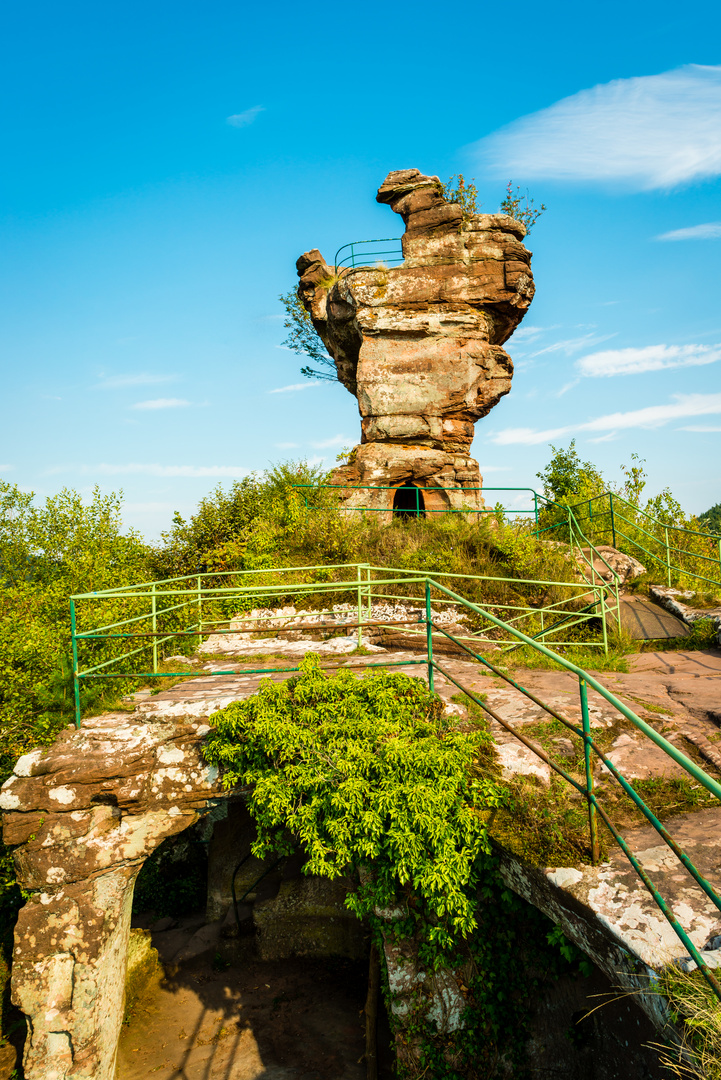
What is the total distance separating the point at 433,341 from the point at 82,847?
13894mm

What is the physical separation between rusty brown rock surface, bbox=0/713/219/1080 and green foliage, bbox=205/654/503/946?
0.66 m

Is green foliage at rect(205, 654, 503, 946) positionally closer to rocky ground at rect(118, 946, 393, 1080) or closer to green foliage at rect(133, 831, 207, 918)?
rocky ground at rect(118, 946, 393, 1080)

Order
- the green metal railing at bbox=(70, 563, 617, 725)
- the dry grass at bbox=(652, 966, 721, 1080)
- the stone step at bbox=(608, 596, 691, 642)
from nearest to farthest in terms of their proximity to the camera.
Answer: the dry grass at bbox=(652, 966, 721, 1080), the green metal railing at bbox=(70, 563, 617, 725), the stone step at bbox=(608, 596, 691, 642)

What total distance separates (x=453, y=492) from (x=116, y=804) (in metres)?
11.8

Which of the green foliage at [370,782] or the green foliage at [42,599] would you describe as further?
the green foliage at [42,599]

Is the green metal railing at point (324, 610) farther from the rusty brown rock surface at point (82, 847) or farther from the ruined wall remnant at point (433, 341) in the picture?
the ruined wall remnant at point (433, 341)

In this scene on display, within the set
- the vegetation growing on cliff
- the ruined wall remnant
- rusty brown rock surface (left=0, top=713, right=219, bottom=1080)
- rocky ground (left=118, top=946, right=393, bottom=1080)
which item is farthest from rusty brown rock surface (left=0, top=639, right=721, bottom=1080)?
the ruined wall remnant

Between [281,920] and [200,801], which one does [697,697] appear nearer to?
[200,801]

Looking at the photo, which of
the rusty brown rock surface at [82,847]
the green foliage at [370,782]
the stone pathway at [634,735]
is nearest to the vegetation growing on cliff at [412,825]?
the green foliage at [370,782]

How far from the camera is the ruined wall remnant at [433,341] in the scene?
1619 centimetres

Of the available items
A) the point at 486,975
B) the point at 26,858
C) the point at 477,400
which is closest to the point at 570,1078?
the point at 486,975

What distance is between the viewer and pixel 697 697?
6.67m

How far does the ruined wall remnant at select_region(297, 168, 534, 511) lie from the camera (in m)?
16.2

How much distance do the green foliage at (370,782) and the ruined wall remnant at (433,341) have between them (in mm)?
10354
